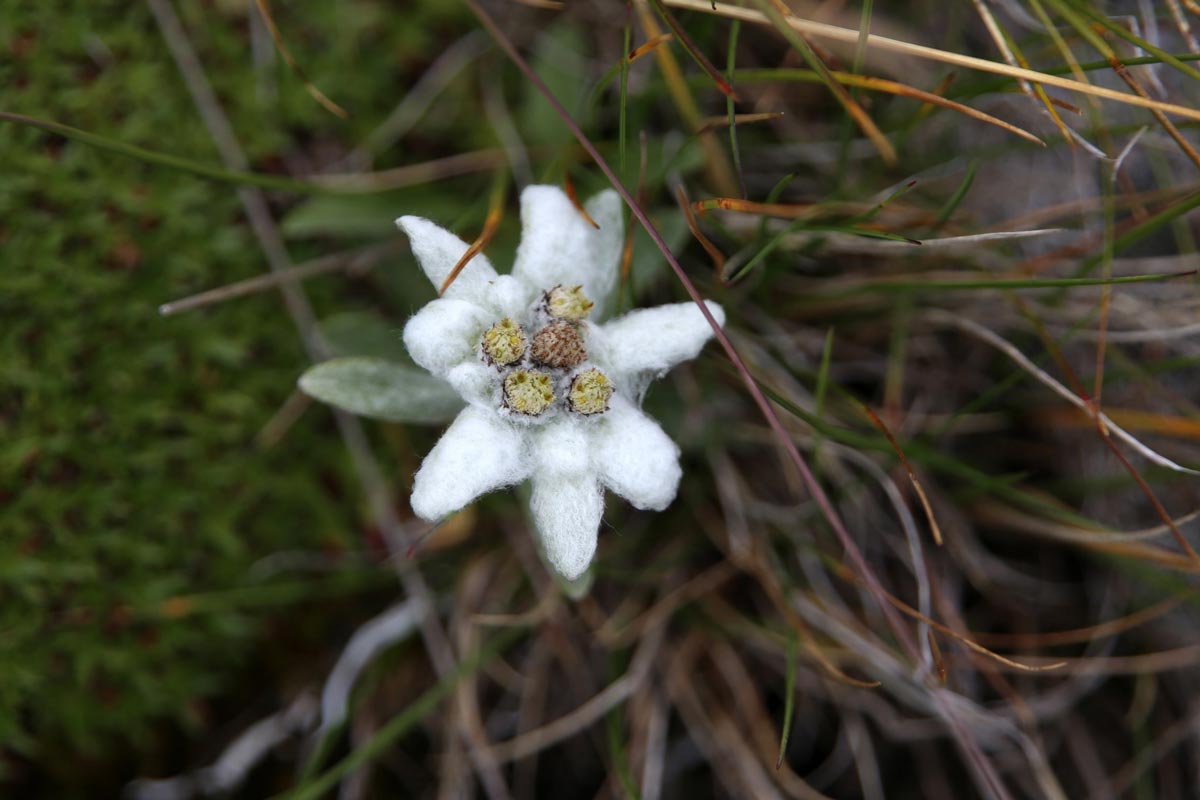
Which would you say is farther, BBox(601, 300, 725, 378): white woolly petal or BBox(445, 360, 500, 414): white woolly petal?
BBox(601, 300, 725, 378): white woolly petal

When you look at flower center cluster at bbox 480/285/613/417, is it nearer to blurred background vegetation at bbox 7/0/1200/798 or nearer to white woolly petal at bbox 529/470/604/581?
white woolly petal at bbox 529/470/604/581

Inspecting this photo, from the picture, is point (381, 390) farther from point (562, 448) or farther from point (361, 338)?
point (562, 448)

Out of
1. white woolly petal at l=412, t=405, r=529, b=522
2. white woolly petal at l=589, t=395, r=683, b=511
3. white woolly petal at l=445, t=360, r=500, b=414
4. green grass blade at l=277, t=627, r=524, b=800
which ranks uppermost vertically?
white woolly petal at l=445, t=360, r=500, b=414

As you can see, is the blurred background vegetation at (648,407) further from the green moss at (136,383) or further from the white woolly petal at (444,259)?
the white woolly petal at (444,259)

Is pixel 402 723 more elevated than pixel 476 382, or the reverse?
pixel 476 382

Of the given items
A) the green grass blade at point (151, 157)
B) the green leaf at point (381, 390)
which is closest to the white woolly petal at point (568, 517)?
the green leaf at point (381, 390)

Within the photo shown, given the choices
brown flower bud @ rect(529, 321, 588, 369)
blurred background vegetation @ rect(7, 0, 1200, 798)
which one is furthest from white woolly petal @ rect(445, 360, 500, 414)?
blurred background vegetation @ rect(7, 0, 1200, 798)

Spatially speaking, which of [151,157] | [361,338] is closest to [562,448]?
[361,338]
